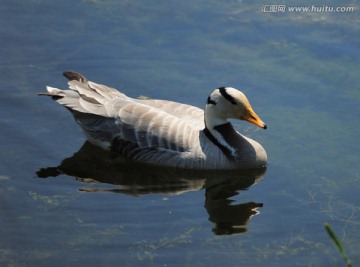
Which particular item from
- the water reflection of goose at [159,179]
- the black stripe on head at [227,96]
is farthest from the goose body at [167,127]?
the water reflection of goose at [159,179]

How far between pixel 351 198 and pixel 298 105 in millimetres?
2365

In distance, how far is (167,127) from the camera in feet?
35.2

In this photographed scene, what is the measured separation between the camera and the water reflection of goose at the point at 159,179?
986 cm

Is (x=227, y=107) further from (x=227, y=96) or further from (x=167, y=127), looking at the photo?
(x=167, y=127)

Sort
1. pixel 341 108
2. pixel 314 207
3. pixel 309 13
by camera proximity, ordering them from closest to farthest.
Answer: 1. pixel 314 207
2. pixel 341 108
3. pixel 309 13

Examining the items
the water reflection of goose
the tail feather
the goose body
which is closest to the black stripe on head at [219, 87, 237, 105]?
the goose body

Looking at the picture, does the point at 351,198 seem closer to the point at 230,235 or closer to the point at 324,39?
the point at 230,235

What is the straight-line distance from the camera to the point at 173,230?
30.0 feet

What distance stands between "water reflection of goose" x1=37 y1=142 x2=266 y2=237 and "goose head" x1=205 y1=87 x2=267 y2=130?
2.27 ft

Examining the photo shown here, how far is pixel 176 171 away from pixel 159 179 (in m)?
0.30

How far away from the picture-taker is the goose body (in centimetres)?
1075

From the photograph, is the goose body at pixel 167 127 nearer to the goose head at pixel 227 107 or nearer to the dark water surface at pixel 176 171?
the goose head at pixel 227 107

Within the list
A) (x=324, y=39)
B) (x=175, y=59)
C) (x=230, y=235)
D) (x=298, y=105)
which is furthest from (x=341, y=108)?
(x=230, y=235)

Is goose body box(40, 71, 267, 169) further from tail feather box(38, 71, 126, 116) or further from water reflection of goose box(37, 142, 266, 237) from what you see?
water reflection of goose box(37, 142, 266, 237)
